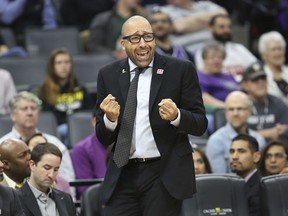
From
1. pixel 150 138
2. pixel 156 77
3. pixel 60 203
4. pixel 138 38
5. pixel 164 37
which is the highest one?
pixel 164 37

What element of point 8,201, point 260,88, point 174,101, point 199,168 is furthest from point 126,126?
point 260,88

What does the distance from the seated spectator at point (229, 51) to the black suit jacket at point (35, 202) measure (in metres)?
4.77

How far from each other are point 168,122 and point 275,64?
5457mm

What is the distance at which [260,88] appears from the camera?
10.0 m

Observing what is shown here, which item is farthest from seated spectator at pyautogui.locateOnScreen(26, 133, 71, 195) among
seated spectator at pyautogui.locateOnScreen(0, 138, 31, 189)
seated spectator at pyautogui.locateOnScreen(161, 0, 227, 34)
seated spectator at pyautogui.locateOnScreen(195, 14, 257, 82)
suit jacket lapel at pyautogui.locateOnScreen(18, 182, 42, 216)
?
seated spectator at pyautogui.locateOnScreen(161, 0, 227, 34)

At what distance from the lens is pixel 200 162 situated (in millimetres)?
8305

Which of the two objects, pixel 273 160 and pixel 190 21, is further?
pixel 190 21

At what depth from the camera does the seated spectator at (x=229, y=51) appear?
11.6 meters

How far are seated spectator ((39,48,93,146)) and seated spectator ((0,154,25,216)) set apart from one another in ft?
12.4

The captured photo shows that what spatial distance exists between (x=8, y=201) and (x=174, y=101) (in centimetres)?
118

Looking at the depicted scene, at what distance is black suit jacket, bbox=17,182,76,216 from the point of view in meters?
6.81

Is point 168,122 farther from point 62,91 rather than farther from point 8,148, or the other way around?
point 62,91

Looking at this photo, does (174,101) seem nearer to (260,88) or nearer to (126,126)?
(126,126)

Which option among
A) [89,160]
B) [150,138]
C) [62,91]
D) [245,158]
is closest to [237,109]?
[245,158]
